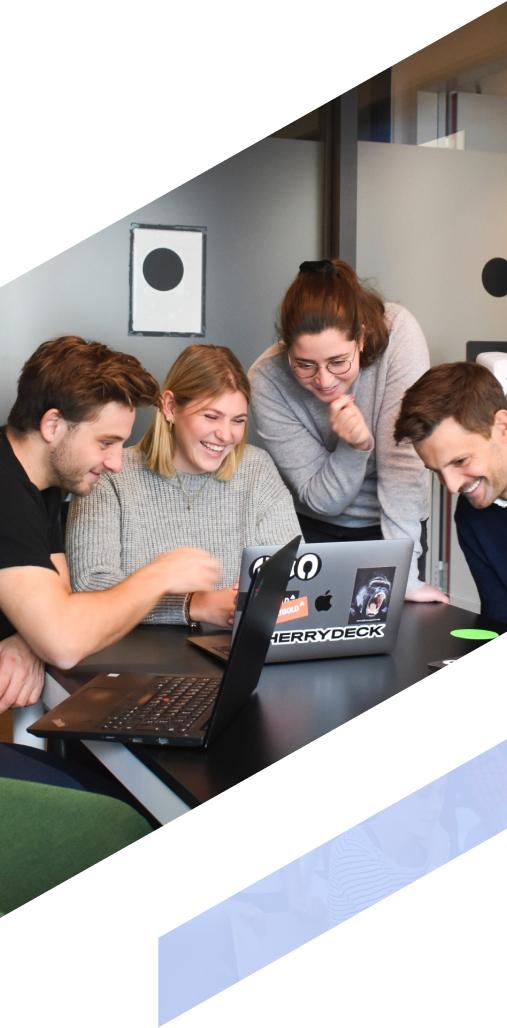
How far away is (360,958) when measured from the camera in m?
0.44

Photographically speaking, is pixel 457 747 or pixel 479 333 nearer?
pixel 457 747

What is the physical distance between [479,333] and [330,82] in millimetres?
3436

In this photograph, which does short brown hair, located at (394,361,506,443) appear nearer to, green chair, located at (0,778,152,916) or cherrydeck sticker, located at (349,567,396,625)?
cherrydeck sticker, located at (349,567,396,625)

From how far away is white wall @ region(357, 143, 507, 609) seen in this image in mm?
3631

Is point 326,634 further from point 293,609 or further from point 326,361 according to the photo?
point 326,361

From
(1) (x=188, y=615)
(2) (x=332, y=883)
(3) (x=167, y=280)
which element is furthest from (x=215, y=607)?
(3) (x=167, y=280)

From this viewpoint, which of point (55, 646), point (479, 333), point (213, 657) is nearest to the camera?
point (55, 646)

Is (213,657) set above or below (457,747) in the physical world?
below

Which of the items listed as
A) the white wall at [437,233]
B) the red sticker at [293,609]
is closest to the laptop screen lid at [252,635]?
the red sticker at [293,609]

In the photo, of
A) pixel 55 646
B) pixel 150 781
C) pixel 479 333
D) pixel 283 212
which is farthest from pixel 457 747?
pixel 479 333

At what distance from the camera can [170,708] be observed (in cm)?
137

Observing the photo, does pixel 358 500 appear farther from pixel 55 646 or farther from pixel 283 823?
pixel 283 823

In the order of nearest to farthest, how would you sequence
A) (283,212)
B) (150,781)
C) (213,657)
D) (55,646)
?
(150,781) < (55,646) < (213,657) < (283,212)

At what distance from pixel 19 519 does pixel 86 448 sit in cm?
23
